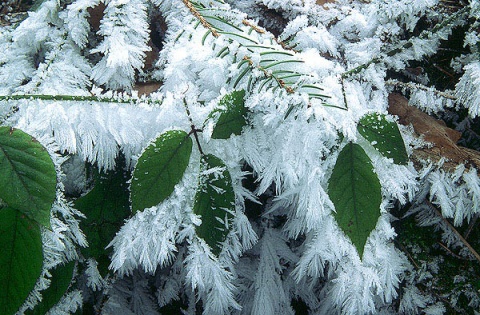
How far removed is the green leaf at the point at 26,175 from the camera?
67 cm

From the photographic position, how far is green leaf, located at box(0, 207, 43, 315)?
661 mm

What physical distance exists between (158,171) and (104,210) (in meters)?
0.24

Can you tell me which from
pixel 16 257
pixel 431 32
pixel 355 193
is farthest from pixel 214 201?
pixel 431 32

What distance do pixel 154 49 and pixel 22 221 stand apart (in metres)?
0.72

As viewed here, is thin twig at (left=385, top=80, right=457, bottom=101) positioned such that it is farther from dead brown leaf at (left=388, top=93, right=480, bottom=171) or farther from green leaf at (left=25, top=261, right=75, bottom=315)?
green leaf at (left=25, top=261, right=75, bottom=315)

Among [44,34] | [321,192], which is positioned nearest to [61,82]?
[44,34]

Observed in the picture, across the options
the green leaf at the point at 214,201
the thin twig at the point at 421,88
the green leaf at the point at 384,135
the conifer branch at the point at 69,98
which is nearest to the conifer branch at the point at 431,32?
the thin twig at the point at 421,88

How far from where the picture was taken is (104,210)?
858 millimetres

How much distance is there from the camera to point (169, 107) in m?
0.78

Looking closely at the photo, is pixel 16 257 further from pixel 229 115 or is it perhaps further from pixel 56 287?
pixel 229 115

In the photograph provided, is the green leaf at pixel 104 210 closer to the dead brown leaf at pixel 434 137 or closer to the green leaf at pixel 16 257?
the green leaf at pixel 16 257

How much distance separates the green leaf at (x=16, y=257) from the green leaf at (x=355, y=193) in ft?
1.99

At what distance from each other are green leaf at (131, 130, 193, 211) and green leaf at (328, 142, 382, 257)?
0.32 metres

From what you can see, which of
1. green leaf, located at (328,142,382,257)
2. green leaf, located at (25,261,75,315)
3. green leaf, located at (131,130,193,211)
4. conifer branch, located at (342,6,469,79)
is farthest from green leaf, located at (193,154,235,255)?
conifer branch, located at (342,6,469,79)
